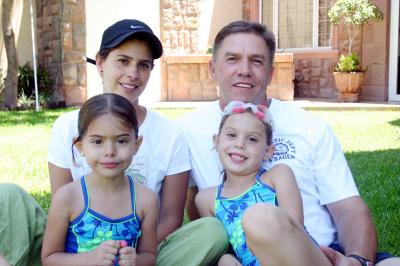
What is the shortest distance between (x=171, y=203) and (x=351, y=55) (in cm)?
901

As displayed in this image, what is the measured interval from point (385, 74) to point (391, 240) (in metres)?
8.13

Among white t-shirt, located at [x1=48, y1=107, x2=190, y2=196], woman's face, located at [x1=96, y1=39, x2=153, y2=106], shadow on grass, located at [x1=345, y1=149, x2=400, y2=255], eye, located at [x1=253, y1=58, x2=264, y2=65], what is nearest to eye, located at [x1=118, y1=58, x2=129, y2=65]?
woman's face, located at [x1=96, y1=39, x2=153, y2=106]

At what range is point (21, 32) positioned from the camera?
445 inches

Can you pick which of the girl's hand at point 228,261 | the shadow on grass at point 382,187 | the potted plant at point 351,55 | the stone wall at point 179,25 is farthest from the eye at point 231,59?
the stone wall at point 179,25

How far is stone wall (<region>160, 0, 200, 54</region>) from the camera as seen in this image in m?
12.0

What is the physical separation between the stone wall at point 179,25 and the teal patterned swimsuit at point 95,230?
33.2 ft

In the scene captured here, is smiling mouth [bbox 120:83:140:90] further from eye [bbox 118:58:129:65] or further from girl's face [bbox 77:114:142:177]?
girl's face [bbox 77:114:142:177]

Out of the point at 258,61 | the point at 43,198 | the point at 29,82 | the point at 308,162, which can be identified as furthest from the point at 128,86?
the point at 29,82

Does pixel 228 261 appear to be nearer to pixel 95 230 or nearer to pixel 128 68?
pixel 95 230

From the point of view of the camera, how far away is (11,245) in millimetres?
2150

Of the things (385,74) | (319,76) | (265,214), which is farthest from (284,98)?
(265,214)

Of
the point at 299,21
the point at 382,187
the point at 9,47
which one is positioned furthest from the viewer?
the point at 299,21

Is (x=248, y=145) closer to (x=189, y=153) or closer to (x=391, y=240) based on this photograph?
(x=189, y=153)

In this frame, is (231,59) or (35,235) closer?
(35,235)
